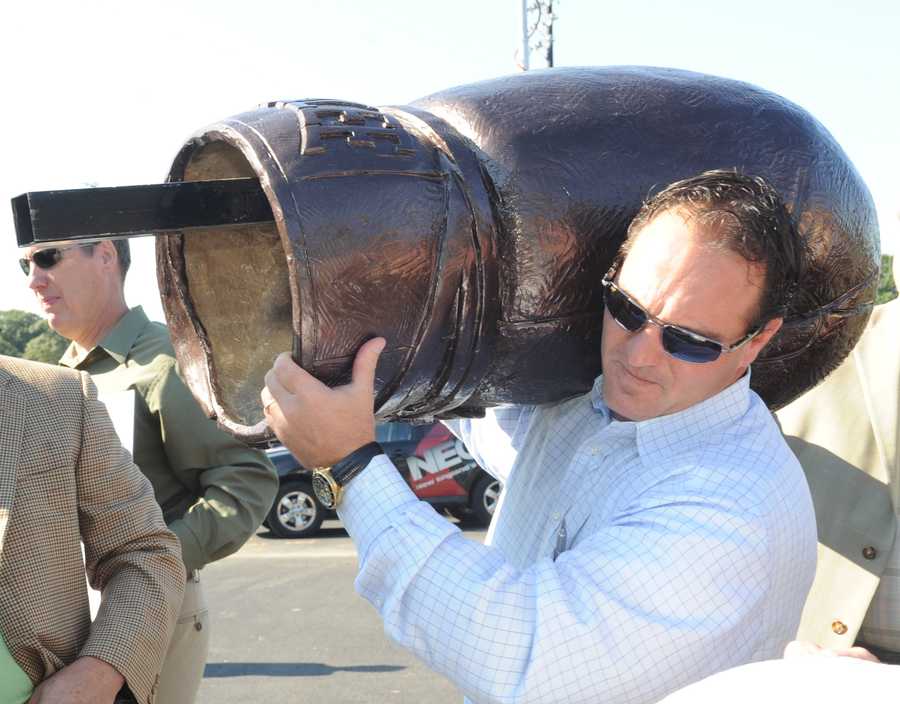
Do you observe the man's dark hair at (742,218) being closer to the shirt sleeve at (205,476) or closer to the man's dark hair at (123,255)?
the shirt sleeve at (205,476)

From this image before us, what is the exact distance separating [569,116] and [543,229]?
200 millimetres

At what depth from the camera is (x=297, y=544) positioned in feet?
35.1

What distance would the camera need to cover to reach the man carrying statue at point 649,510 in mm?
1432

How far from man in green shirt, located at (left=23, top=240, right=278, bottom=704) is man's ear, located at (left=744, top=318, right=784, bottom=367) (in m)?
1.97

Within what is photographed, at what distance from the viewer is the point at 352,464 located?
1.54 metres

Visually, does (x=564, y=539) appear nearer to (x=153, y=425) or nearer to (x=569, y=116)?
(x=569, y=116)

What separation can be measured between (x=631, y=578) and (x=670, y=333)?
1.25 feet

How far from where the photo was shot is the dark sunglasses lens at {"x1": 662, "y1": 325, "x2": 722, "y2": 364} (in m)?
1.57

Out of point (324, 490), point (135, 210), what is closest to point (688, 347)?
point (324, 490)

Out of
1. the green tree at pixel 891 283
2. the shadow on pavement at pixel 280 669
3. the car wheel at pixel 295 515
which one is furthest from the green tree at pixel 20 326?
the green tree at pixel 891 283

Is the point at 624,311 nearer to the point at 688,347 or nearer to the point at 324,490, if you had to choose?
the point at 688,347

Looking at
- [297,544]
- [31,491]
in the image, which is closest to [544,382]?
[31,491]

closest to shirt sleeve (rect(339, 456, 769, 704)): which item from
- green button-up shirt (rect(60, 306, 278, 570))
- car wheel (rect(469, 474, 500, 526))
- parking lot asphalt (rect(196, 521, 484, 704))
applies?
green button-up shirt (rect(60, 306, 278, 570))

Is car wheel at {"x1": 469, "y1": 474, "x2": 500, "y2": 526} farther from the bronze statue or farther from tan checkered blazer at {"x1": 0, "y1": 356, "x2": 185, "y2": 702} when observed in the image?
the bronze statue
